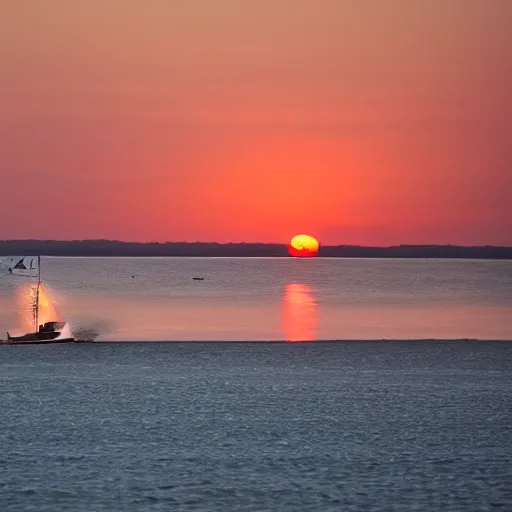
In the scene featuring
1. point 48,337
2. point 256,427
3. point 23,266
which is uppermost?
point 23,266

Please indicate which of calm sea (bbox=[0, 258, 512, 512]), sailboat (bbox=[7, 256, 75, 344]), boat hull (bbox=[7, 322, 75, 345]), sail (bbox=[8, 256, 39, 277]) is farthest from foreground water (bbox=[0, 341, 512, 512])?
sail (bbox=[8, 256, 39, 277])

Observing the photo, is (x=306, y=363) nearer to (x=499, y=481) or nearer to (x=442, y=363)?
(x=442, y=363)

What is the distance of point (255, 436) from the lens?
47.1 ft

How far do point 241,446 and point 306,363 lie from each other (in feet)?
41.7

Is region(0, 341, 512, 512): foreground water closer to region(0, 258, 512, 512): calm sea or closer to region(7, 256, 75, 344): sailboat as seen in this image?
region(0, 258, 512, 512): calm sea

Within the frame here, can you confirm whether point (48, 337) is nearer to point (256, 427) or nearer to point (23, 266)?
point (23, 266)

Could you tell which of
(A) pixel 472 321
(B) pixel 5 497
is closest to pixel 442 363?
(B) pixel 5 497

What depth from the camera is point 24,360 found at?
27094 mm

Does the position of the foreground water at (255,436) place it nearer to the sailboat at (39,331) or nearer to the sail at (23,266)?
the sailboat at (39,331)

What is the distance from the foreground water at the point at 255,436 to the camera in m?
10.7

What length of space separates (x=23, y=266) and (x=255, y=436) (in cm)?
3996

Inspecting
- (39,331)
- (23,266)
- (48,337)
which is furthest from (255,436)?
(23,266)

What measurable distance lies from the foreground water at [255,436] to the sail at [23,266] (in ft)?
82.8

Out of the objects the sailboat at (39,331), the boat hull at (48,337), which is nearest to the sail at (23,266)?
the sailboat at (39,331)
